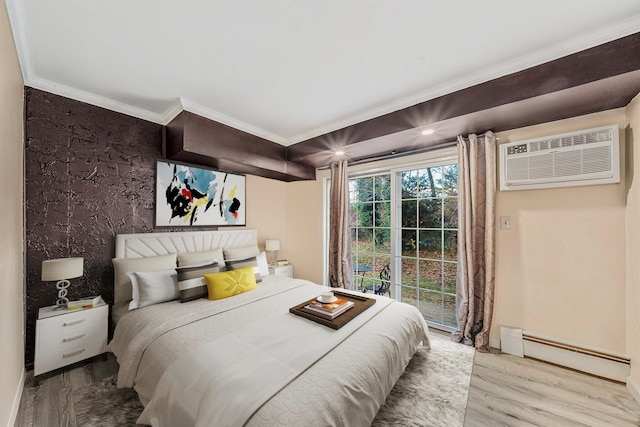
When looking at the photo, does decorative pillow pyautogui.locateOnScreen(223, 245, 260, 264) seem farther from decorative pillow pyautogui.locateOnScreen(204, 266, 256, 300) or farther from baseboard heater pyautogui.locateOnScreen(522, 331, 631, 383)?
baseboard heater pyautogui.locateOnScreen(522, 331, 631, 383)

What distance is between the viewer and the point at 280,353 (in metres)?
1.46

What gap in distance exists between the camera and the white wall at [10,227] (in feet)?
4.48

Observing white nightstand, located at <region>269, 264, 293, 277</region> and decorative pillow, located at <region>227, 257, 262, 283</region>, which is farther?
white nightstand, located at <region>269, 264, 293, 277</region>

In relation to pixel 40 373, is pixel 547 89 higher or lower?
higher

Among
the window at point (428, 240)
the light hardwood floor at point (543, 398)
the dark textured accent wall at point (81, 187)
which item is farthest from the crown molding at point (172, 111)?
the light hardwood floor at point (543, 398)

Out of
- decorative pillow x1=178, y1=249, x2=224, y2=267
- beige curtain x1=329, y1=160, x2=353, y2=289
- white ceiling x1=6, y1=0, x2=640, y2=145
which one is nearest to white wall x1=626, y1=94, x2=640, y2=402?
white ceiling x1=6, y1=0, x2=640, y2=145

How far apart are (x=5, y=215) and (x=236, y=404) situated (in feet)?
5.72

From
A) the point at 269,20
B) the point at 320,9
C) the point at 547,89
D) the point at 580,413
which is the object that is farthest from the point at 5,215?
the point at 580,413

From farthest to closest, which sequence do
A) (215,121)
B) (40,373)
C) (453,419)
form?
(215,121), (40,373), (453,419)

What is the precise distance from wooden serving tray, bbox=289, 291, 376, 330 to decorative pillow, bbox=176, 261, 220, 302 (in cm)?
99

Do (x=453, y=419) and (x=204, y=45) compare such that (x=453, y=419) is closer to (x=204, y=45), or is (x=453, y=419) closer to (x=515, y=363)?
(x=515, y=363)

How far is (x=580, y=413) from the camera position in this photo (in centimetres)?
168

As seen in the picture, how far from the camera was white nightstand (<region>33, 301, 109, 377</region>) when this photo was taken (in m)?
1.93

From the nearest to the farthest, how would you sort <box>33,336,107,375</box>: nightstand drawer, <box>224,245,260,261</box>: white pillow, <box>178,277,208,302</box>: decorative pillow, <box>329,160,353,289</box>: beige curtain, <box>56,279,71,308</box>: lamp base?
<box>33,336,107,375</box>: nightstand drawer, <box>56,279,71,308</box>: lamp base, <box>178,277,208,302</box>: decorative pillow, <box>224,245,260,261</box>: white pillow, <box>329,160,353,289</box>: beige curtain
